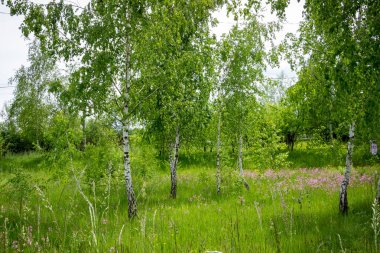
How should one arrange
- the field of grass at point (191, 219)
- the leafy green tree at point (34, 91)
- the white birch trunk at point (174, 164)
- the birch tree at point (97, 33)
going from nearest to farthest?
the field of grass at point (191, 219)
the birch tree at point (97, 33)
the white birch trunk at point (174, 164)
the leafy green tree at point (34, 91)

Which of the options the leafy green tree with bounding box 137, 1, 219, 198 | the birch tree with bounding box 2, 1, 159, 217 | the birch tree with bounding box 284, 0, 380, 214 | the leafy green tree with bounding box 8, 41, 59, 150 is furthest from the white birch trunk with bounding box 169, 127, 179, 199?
the leafy green tree with bounding box 8, 41, 59, 150

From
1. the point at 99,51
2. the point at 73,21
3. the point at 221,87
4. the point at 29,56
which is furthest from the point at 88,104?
the point at 29,56

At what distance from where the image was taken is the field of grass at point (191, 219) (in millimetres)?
2964

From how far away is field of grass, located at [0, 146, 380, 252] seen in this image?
296 cm

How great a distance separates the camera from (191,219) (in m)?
8.26

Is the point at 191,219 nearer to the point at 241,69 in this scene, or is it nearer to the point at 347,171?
the point at 347,171

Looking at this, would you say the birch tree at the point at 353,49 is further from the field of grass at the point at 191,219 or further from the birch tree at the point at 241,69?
the birch tree at the point at 241,69

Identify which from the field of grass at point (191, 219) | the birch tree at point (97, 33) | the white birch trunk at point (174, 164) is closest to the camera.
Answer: the field of grass at point (191, 219)

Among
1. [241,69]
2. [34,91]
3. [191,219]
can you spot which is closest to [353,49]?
[191,219]

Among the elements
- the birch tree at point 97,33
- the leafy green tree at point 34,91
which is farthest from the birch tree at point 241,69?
the leafy green tree at point 34,91

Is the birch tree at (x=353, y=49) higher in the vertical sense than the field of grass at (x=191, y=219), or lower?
higher

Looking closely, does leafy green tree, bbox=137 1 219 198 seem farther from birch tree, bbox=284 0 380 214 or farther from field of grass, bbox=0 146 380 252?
birch tree, bbox=284 0 380 214

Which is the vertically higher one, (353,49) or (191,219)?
(353,49)

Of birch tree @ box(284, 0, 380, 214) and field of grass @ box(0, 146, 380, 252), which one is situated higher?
birch tree @ box(284, 0, 380, 214)
